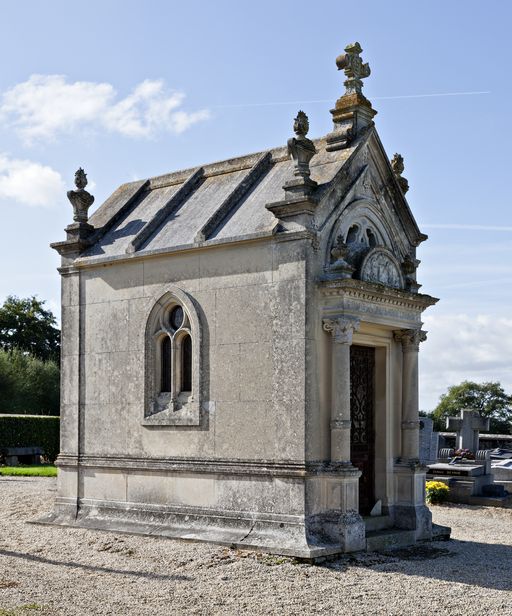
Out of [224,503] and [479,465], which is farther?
[479,465]

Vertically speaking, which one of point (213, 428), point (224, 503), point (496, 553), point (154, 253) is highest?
point (154, 253)

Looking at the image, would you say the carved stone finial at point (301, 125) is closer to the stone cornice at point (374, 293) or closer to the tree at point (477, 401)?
the stone cornice at point (374, 293)

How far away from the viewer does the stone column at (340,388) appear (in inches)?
463

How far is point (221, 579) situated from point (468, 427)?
15.2 m

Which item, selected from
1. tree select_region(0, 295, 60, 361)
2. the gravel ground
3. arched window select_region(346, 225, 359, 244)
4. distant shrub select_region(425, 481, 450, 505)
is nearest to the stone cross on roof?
distant shrub select_region(425, 481, 450, 505)

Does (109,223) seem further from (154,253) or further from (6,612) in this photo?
(6,612)

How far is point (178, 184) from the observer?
15.1 metres

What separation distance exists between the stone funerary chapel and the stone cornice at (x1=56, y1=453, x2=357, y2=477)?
0.02 metres

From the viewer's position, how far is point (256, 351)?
480 inches

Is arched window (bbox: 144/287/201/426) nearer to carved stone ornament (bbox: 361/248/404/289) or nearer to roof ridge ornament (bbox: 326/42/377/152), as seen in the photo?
carved stone ornament (bbox: 361/248/404/289)

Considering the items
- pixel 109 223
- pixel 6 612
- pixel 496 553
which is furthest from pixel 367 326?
pixel 6 612

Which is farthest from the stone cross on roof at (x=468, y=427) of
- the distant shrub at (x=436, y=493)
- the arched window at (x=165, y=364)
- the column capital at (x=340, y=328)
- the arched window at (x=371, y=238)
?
the column capital at (x=340, y=328)

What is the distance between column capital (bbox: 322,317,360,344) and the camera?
11.9 meters

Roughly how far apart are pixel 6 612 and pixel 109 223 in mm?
7769
